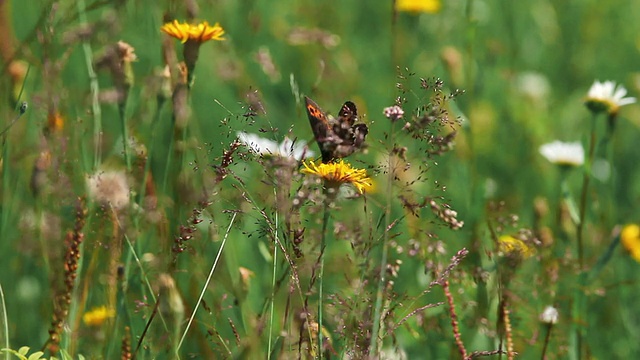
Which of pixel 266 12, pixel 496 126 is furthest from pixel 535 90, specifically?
pixel 266 12

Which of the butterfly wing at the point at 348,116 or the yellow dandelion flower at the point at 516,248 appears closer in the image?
the butterfly wing at the point at 348,116

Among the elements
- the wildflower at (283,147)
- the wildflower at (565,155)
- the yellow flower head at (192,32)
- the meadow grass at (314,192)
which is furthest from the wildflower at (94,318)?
the wildflower at (565,155)

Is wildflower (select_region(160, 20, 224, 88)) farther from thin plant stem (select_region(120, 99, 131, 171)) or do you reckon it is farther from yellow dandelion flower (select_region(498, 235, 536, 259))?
yellow dandelion flower (select_region(498, 235, 536, 259))

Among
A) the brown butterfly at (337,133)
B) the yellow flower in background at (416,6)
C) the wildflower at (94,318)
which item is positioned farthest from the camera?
the yellow flower in background at (416,6)

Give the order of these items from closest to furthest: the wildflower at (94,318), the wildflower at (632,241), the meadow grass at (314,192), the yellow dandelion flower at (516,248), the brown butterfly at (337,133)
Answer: the brown butterfly at (337,133) → the meadow grass at (314,192) → the yellow dandelion flower at (516,248) → the wildflower at (94,318) → the wildflower at (632,241)

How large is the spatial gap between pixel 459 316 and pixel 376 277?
1.85ft

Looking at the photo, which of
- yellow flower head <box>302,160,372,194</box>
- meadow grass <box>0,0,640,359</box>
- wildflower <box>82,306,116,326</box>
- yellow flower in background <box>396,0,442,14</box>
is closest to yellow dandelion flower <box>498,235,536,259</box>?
meadow grass <box>0,0,640,359</box>

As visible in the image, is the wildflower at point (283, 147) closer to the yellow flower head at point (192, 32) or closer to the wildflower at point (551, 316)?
the yellow flower head at point (192, 32)

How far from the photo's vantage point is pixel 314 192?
1.09 m

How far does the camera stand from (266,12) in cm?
353

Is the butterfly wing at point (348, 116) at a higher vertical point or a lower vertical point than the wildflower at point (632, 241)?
lower

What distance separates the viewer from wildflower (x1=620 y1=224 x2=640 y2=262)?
83.7 inches

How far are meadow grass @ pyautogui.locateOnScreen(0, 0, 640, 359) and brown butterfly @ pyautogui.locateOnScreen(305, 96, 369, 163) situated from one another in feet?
0.07

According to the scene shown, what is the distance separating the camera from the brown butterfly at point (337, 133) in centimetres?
108
